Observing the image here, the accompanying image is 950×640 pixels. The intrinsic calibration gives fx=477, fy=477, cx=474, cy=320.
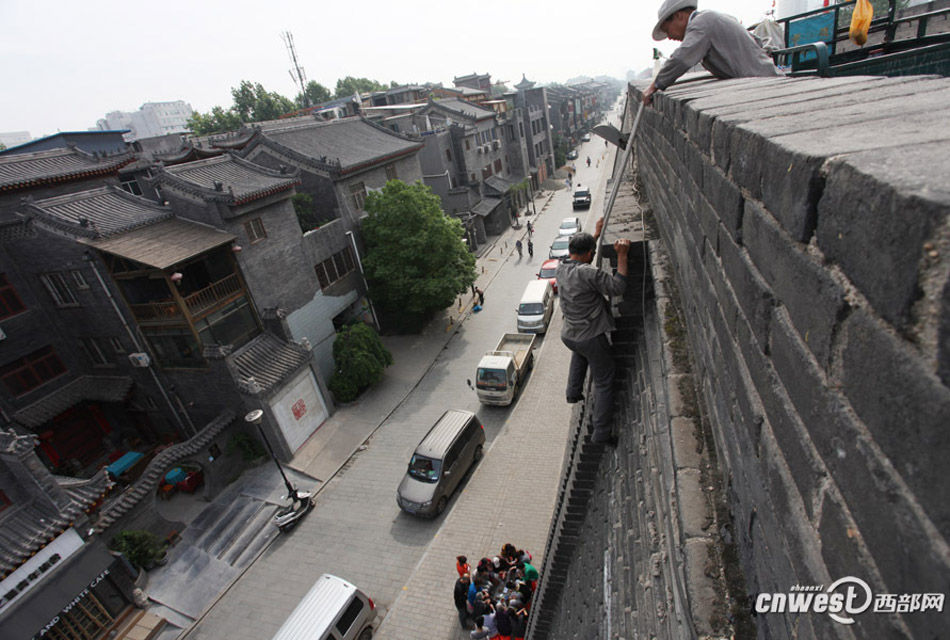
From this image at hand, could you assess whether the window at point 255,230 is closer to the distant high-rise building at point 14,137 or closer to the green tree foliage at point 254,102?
the green tree foliage at point 254,102

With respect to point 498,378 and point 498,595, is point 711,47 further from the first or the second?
point 498,378

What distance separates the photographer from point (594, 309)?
4.75 m

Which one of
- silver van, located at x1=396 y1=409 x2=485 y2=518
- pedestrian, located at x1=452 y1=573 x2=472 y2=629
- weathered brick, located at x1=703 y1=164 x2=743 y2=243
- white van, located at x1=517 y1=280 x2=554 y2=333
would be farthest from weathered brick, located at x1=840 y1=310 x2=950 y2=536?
white van, located at x1=517 y1=280 x2=554 y2=333

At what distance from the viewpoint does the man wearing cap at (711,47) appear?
13.0ft

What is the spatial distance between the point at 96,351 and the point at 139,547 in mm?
7237

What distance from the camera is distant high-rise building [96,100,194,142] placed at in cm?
14100

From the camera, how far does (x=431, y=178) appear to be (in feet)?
110

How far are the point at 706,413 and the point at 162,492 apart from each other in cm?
1677

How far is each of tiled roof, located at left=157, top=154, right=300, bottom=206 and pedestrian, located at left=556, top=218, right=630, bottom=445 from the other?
13.7 metres

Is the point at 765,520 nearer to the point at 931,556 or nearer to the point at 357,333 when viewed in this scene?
the point at 931,556

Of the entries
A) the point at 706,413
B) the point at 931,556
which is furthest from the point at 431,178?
the point at 931,556

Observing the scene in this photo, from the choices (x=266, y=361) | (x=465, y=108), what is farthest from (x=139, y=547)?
(x=465, y=108)

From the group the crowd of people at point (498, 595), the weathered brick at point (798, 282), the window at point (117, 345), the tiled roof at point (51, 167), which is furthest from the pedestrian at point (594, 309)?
the tiled roof at point (51, 167)

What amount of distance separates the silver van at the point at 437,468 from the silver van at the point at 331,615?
282 cm
